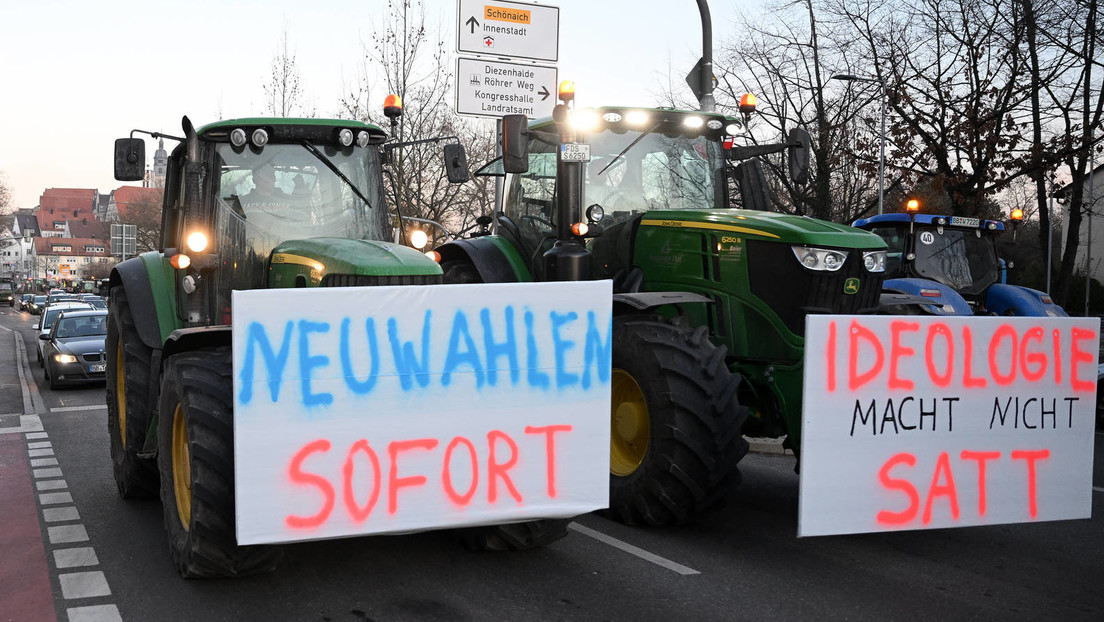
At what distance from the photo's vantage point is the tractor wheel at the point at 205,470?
5043 mm

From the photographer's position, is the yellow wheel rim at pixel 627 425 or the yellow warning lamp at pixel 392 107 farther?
the yellow warning lamp at pixel 392 107

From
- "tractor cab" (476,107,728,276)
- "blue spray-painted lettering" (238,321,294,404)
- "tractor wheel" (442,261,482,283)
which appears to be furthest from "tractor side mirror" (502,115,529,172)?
"blue spray-painted lettering" (238,321,294,404)

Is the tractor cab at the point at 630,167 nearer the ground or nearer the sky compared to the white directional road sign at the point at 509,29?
nearer the ground

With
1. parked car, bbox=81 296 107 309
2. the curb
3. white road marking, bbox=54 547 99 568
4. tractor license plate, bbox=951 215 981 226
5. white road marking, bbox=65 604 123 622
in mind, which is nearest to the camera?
white road marking, bbox=65 604 123 622

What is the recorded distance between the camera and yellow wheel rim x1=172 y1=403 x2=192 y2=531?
553cm

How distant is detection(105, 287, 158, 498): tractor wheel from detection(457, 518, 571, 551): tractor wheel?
2.39 meters

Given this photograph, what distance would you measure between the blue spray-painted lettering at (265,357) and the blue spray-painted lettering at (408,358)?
0.47 meters

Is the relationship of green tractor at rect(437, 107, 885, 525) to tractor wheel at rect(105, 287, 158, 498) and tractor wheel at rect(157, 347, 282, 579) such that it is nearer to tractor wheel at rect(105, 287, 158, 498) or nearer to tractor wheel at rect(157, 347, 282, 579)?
tractor wheel at rect(157, 347, 282, 579)

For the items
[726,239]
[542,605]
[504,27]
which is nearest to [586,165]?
[726,239]

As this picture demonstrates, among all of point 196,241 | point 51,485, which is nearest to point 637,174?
point 196,241

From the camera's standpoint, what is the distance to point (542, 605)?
5.19 meters

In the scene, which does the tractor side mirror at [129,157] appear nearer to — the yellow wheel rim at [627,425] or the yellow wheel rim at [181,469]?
the yellow wheel rim at [181,469]

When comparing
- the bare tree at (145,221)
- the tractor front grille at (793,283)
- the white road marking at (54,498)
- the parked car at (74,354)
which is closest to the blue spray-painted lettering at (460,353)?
the tractor front grille at (793,283)

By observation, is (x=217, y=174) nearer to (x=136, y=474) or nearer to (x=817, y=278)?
(x=136, y=474)
